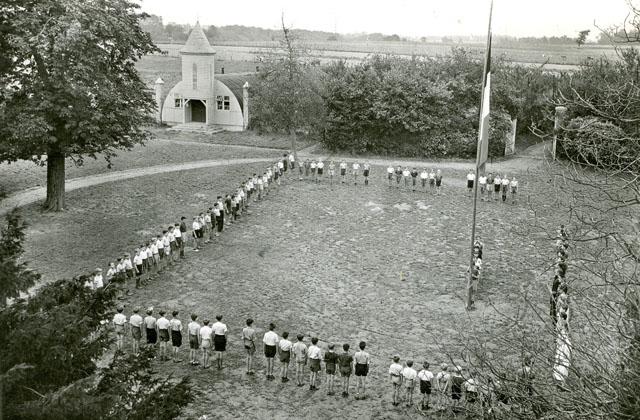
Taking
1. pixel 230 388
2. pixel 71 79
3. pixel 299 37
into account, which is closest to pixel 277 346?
pixel 230 388

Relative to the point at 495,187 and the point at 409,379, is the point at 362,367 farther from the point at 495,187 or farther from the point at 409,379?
the point at 495,187

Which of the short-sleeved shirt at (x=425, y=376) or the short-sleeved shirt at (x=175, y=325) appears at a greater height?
the short-sleeved shirt at (x=175, y=325)

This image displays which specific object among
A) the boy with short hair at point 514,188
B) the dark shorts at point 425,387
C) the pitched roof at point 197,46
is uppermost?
the pitched roof at point 197,46

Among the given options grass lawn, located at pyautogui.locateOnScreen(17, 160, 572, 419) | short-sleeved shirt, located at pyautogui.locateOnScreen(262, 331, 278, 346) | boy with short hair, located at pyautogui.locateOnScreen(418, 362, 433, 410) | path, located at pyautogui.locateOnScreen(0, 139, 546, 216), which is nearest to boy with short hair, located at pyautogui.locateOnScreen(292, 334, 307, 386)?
grass lawn, located at pyautogui.locateOnScreen(17, 160, 572, 419)

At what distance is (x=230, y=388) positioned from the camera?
1570cm

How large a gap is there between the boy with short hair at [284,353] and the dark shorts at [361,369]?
5.59ft

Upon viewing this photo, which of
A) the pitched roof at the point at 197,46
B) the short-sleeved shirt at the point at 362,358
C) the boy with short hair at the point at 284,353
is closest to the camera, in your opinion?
the short-sleeved shirt at the point at 362,358

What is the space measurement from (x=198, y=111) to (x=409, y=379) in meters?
40.7

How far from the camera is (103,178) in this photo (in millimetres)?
35656

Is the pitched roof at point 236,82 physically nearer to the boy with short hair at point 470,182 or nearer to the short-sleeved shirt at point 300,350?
the boy with short hair at point 470,182

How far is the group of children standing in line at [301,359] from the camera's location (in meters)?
14.9

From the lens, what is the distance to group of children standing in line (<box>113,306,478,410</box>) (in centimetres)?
1488

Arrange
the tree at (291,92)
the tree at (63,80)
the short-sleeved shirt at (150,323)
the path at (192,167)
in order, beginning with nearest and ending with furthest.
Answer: the short-sleeved shirt at (150,323) → the tree at (63,80) → the path at (192,167) → the tree at (291,92)

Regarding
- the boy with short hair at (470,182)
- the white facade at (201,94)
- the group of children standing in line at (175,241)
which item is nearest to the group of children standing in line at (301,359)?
the group of children standing in line at (175,241)
